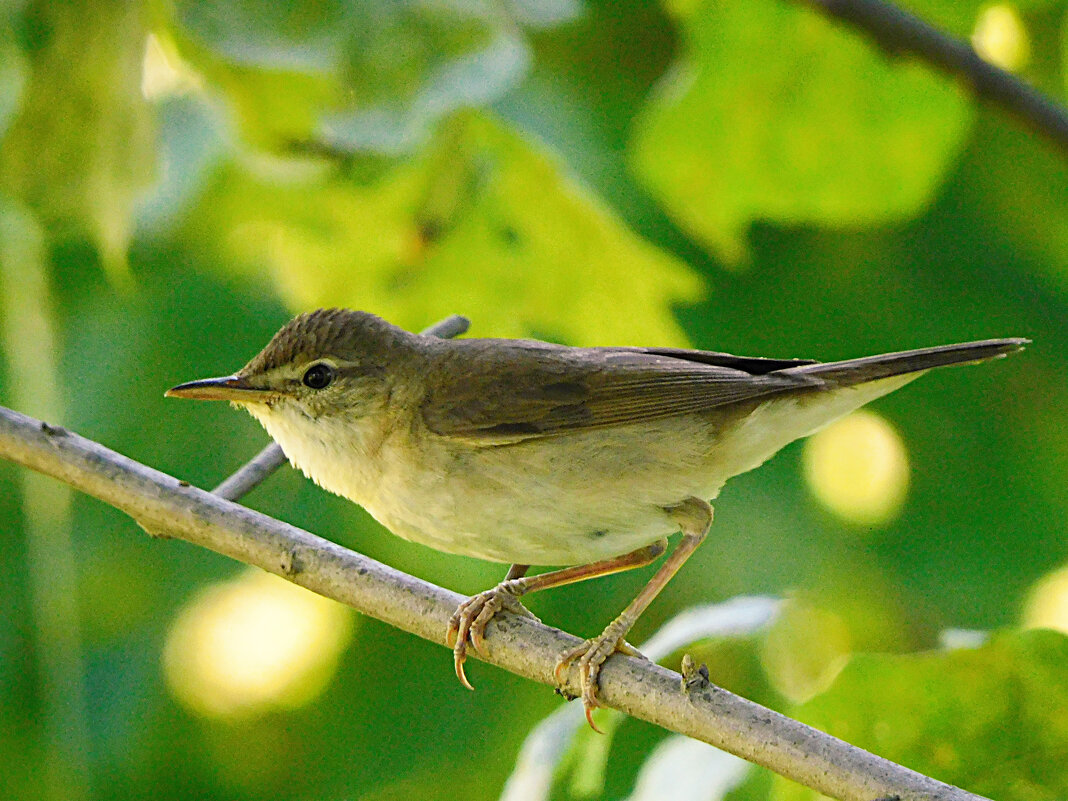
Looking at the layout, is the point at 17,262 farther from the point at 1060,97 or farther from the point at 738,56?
the point at 1060,97

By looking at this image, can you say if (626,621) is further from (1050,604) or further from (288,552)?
(1050,604)

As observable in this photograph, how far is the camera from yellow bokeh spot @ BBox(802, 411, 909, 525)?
4133 millimetres

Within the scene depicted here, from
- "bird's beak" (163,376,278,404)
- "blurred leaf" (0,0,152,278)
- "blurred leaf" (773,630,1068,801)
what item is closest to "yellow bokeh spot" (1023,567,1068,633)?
"blurred leaf" (773,630,1068,801)

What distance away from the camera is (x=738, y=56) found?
138 inches

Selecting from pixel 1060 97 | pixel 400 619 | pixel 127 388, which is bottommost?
pixel 400 619

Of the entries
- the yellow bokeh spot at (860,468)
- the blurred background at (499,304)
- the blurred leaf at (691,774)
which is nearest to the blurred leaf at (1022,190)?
the blurred background at (499,304)

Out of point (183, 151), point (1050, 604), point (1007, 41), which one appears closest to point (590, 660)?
point (183, 151)

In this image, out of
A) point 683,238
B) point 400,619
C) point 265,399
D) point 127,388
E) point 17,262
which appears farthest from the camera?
point 683,238

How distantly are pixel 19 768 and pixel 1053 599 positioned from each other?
11.2ft

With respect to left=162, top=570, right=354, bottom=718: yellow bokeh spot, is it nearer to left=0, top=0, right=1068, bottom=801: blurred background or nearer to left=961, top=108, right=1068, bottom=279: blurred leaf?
left=0, top=0, right=1068, bottom=801: blurred background

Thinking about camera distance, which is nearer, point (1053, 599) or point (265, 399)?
point (265, 399)

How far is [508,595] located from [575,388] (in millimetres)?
556

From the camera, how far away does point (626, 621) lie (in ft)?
9.25

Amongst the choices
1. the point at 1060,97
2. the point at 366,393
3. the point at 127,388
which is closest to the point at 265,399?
the point at 366,393
